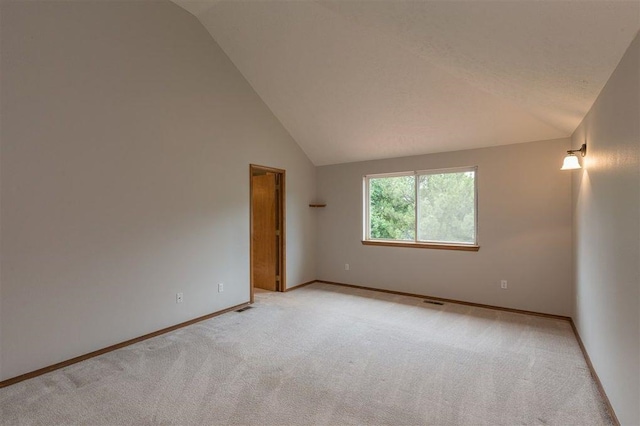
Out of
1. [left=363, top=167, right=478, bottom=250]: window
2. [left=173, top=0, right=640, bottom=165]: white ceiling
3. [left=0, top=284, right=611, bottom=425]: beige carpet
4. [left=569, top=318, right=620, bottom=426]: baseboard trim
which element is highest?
[left=173, top=0, right=640, bottom=165]: white ceiling

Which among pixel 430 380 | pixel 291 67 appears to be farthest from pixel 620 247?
pixel 291 67

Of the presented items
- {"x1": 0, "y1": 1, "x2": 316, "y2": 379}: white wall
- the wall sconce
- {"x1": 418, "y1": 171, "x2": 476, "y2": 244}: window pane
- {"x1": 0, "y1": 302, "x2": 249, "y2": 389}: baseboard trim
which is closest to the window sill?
{"x1": 418, "y1": 171, "x2": 476, "y2": 244}: window pane

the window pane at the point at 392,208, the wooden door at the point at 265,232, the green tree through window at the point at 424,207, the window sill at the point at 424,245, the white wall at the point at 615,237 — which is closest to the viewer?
the white wall at the point at 615,237

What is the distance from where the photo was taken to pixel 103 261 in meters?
3.02

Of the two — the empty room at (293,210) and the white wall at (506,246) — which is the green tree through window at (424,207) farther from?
the white wall at (506,246)

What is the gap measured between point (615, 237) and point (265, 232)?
14.7ft

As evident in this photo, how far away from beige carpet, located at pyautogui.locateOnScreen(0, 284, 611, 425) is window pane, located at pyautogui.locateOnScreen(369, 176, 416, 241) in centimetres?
168

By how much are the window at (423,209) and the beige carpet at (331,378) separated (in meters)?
1.31

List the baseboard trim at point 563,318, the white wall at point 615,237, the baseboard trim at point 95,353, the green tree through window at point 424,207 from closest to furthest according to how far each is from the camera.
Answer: the white wall at point 615,237
the baseboard trim at point 563,318
the baseboard trim at point 95,353
the green tree through window at point 424,207

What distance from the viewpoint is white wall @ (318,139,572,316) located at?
12.6 ft

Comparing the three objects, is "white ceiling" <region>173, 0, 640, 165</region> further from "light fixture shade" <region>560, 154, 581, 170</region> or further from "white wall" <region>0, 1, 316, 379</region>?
"white wall" <region>0, 1, 316, 379</region>

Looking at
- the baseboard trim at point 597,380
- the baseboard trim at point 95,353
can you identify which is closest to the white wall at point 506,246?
the baseboard trim at point 597,380

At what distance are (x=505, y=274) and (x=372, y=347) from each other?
2.27m

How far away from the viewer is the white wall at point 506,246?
383cm
